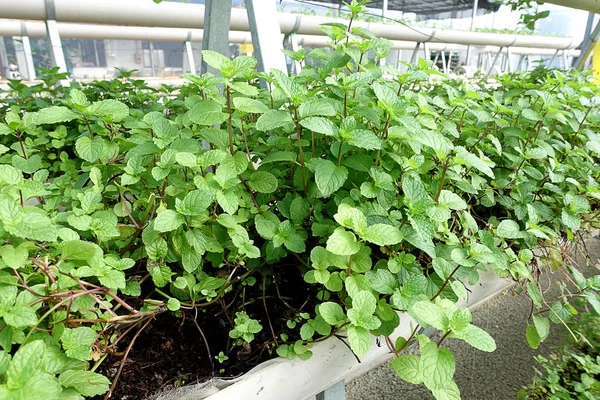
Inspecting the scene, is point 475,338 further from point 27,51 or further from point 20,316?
point 27,51

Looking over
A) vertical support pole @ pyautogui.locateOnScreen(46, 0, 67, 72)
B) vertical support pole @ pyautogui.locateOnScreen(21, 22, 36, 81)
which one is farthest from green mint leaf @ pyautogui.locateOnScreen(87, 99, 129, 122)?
vertical support pole @ pyautogui.locateOnScreen(21, 22, 36, 81)

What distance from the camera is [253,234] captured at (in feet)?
2.22

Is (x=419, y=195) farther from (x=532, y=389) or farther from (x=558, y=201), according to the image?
(x=532, y=389)

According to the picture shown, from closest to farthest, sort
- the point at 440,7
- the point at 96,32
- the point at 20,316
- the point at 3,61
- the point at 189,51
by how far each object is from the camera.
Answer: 1. the point at 20,316
2. the point at 96,32
3. the point at 3,61
4. the point at 189,51
5. the point at 440,7

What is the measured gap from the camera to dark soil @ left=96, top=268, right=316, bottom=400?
543mm

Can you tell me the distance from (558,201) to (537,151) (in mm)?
124

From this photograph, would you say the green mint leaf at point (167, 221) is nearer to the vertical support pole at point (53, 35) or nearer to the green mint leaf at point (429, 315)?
the green mint leaf at point (429, 315)

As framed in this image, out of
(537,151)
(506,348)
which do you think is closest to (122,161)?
(537,151)

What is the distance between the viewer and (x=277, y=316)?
A: 2.13ft

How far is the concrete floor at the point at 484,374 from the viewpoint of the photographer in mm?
1282

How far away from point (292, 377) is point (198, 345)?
0.54 ft

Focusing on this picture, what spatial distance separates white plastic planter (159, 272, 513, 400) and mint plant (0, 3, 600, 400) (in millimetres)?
22

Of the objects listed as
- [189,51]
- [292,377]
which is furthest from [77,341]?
[189,51]

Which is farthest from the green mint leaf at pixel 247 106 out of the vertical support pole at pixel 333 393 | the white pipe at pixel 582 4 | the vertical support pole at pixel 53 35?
the vertical support pole at pixel 53 35
